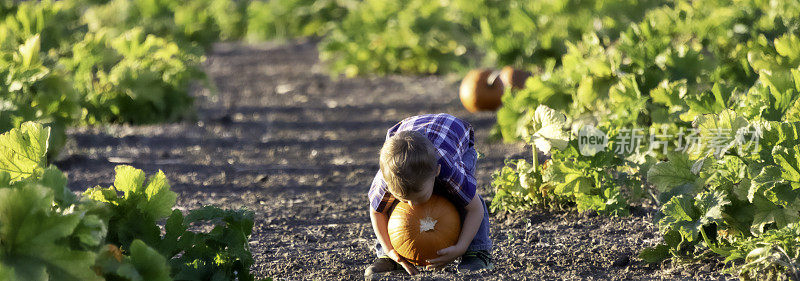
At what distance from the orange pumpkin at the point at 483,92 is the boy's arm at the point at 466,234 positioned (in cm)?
380

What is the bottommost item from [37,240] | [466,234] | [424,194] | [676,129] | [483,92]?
[483,92]

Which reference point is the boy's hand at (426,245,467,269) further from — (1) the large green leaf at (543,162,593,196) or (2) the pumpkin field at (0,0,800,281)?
(1) the large green leaf at (543,162,593,196)

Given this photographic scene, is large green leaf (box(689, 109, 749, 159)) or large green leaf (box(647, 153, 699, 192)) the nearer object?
large green leaf (box(689, 109, 749, 159))

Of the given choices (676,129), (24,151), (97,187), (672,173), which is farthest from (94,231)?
(676,129)

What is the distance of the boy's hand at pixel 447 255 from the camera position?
380cm

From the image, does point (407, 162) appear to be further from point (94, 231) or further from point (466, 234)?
point (94, 231)

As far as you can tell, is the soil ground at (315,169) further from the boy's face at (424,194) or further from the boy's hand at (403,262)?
the boy's face at (424,194)

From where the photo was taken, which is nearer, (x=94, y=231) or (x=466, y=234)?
(x=94, y=231)

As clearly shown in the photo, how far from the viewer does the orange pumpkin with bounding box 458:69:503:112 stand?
7609mm

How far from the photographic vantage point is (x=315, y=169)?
6375 mm

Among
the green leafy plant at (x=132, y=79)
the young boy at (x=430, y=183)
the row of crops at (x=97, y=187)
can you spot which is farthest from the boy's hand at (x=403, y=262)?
the green leafy plant at (x=132, y=79)

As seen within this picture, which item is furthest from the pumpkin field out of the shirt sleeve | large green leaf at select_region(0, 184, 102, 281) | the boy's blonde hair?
the boy's blonde hair

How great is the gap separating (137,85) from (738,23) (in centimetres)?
463

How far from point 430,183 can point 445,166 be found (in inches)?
8.8
